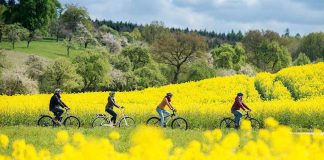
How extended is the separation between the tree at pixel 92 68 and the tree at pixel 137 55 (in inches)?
495

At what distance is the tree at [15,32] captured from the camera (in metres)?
74.7

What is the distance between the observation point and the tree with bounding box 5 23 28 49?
A: 2940 inches

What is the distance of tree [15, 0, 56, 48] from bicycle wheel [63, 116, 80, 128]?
213ft

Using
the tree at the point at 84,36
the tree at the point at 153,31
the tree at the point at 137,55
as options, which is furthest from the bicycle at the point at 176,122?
the tree at the point at 153,31

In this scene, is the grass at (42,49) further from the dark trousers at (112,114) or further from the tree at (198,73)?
the dark trousers at (112,114)

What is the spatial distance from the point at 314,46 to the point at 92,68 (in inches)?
2763

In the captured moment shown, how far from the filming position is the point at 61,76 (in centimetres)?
5078

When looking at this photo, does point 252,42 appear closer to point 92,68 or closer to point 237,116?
point 92,68

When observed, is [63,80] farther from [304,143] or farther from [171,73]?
[304,143]

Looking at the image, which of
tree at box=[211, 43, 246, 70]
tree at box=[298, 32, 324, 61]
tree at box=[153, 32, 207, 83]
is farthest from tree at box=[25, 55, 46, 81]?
tree at box=[298, 32, 324, 61]

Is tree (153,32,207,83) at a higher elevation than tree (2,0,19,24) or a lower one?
lower

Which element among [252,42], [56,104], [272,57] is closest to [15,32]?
[272,57]

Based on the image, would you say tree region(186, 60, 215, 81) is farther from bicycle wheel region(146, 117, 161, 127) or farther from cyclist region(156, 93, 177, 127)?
cyclist region(156, 93, 177, 127)

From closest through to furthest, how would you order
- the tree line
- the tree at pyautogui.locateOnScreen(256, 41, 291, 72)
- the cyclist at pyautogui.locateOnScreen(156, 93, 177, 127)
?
1. the cyclist at pyautogui.locateOnScreen(156, 93, 177, 127)
2. the tree line
3. the tree at pyautogui.locateOnScreen(256, 41, 291, 72)
